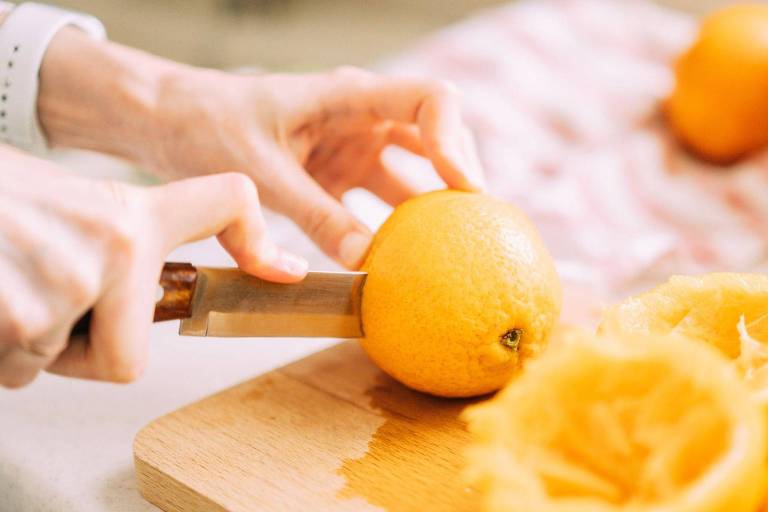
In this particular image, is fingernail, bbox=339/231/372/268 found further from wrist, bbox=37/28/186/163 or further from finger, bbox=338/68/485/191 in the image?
wrist, bbox=37/28/186/163

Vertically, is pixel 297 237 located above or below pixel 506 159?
below

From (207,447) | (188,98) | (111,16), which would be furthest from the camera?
(111,16)

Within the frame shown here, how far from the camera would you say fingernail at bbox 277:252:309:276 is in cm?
80

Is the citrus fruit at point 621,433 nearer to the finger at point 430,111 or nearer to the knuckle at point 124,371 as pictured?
the knuckle at point 124,371

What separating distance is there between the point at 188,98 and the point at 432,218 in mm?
470

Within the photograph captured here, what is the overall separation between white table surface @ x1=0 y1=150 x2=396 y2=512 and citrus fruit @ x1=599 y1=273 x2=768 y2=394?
0.48 meters

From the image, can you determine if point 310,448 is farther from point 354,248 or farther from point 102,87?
point 102,87

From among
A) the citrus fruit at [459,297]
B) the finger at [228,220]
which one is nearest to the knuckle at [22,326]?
the finger at [228,220]

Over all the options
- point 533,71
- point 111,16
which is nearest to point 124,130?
point 533,71

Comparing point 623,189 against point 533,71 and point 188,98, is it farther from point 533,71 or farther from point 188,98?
point 188,98

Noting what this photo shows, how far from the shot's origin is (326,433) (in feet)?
2.78

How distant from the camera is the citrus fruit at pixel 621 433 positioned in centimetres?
48

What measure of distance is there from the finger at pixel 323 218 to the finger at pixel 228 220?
139mm

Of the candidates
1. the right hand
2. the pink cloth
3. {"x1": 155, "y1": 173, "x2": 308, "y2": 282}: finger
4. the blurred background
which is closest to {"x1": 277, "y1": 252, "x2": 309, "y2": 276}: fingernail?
{"x1": 155, "y1": 173, "x2": 308, "y2": 282}: finger
